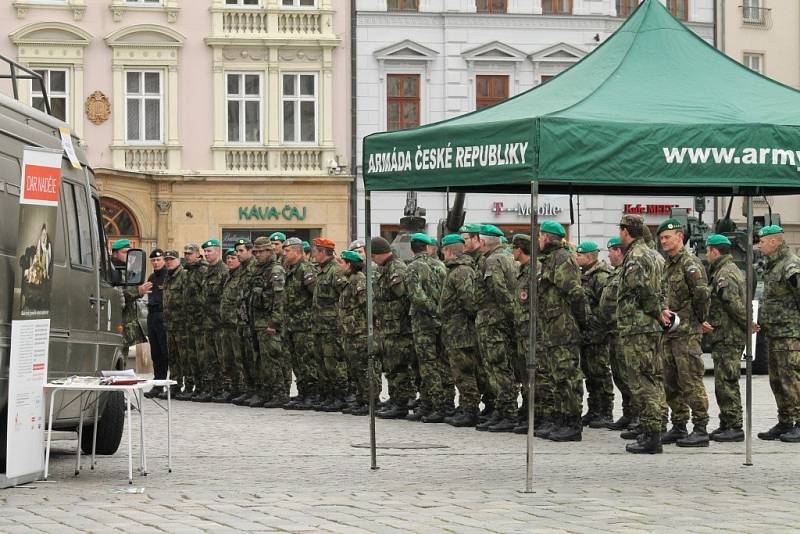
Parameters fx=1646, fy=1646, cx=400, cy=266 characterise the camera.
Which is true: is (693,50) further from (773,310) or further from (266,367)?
(266,367)

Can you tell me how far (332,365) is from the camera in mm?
19078

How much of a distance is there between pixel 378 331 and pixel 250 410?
2.15 m

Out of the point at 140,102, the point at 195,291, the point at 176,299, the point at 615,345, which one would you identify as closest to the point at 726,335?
the point at 615,345

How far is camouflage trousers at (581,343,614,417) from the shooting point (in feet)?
55.0

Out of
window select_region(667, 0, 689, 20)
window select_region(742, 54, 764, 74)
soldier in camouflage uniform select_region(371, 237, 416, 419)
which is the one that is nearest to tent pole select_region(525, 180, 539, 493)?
soldier in camouflage uniform select_region(371, 237, 416, 419)

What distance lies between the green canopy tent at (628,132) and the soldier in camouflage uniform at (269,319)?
22.8 ft

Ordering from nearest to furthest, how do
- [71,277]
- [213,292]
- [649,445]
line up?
[71,277] < [649,445] < [213,292]

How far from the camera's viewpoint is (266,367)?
776 inches

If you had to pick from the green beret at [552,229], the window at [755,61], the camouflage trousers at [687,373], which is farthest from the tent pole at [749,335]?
the window at [755,61]

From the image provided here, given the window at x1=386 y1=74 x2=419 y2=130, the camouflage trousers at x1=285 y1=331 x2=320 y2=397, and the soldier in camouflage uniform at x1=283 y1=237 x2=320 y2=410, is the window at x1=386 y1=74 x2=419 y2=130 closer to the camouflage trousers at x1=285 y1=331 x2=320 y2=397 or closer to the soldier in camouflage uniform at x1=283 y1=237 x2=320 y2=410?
the soldier in camouflage uniform at x1=283 y1=237 x2=320 y2=410

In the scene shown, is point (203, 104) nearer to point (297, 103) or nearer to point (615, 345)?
point (297, 103)

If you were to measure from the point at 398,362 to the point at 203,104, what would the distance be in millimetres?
21749

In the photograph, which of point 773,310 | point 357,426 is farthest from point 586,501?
point 357,426

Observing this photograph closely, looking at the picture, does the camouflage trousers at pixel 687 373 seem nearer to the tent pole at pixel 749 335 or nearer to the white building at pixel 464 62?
the tent pole at pixel 749 335
